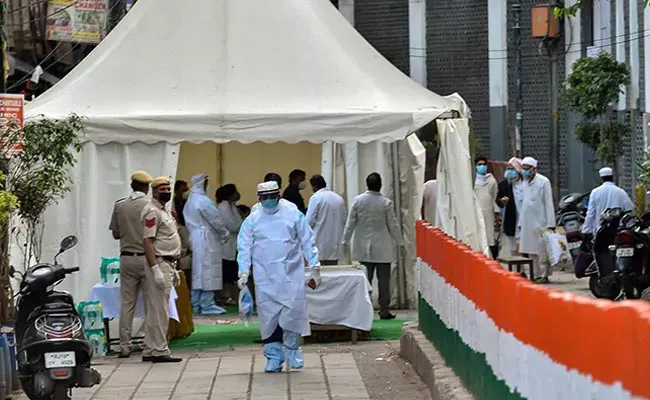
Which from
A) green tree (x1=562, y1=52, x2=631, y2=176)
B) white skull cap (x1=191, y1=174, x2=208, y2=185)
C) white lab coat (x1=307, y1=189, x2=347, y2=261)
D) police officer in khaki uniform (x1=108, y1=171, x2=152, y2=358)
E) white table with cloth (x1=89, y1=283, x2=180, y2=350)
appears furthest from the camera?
green tree (x1=562, y1=52, x2=631, y2=176)

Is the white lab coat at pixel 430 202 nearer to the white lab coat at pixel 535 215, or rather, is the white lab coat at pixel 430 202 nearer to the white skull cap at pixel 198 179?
the white lab coat at pixel 535 215

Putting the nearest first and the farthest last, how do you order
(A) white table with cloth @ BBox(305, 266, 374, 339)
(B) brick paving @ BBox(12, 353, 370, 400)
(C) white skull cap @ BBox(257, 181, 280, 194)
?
1. (B) brick paving @ BBox(12, 353, 370, 400)
2. (C) white skull cap @ BBox(257, 181, 280, 194)
3. (A) white table with cloth @ BBox(305, 266, 374, 339)

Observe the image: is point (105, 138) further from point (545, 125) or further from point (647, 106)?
point (545, 125)

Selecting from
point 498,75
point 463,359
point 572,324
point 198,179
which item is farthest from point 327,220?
point 498,75

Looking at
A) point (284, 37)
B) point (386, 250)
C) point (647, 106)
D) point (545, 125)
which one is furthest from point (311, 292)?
point (545, 125)

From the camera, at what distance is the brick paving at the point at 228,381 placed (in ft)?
38.7

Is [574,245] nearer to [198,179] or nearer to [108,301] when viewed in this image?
[198,179]

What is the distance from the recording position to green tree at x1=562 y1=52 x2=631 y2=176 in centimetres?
2698

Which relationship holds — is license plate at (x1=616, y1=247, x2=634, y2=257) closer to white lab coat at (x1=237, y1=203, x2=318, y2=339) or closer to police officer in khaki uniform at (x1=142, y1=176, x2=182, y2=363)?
white lab coat at (x1=237, y1=203, x2=318, y2=339)

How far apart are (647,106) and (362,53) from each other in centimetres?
907

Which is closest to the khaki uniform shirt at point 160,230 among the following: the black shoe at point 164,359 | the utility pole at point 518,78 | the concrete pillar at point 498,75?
the black shoe at point 164,359

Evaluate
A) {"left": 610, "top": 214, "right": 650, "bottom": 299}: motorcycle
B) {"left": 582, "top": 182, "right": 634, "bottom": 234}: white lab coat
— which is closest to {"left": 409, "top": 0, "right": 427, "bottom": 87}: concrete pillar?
{"left": 582, "top": 182, "right": 634, "bottom": 234}: white lab coat

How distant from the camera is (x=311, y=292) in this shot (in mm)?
15391

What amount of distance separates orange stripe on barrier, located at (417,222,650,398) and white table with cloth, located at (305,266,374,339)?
6307 mm
